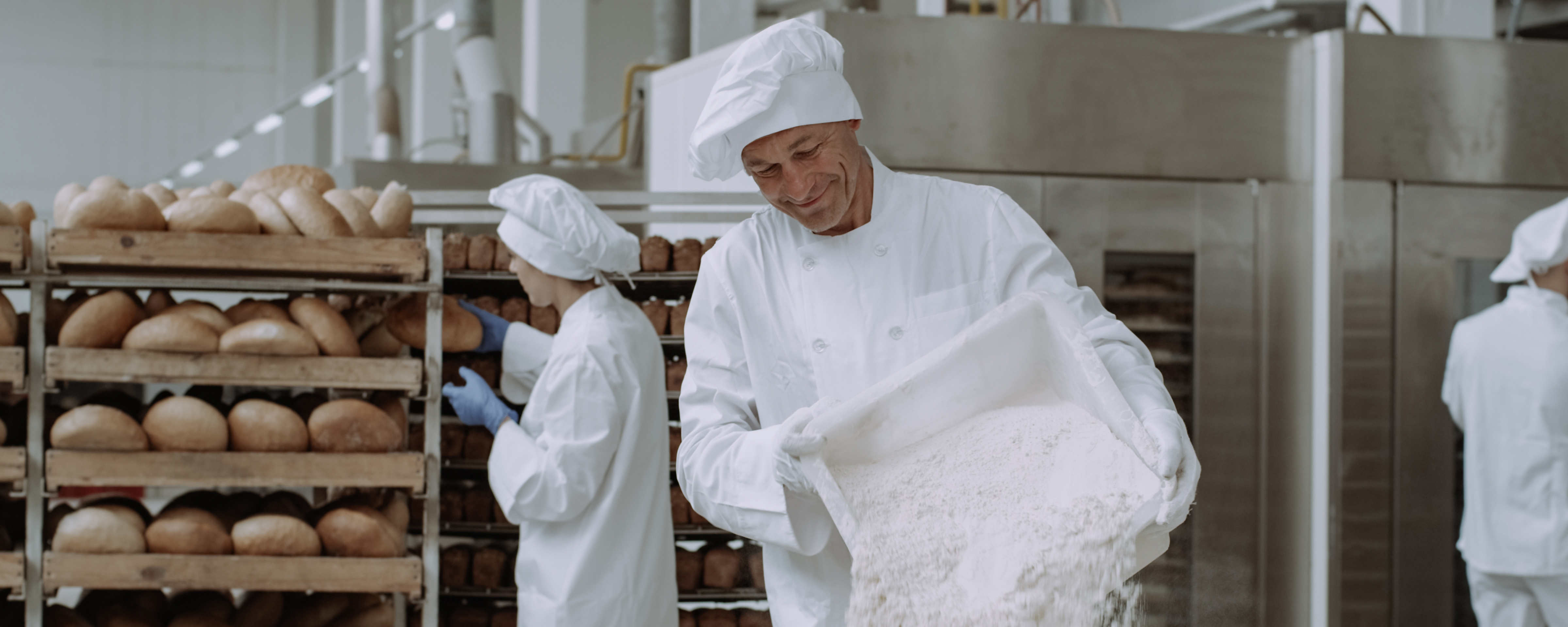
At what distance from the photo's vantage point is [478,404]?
2352mm

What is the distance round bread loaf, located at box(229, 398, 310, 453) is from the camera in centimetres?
221

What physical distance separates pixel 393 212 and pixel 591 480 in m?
0.79

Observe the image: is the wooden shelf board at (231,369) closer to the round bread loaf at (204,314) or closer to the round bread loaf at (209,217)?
the round bread loaf at (204,314)

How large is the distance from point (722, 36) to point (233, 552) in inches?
87.7

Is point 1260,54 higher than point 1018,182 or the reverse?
higher

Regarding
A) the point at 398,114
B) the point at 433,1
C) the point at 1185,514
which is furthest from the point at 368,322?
the point at 433,1

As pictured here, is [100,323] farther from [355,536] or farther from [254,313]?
[355,536]

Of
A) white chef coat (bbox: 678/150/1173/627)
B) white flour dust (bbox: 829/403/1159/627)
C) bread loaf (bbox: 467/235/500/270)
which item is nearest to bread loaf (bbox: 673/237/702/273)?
bread loaf (bbox: 467/235/500/270)

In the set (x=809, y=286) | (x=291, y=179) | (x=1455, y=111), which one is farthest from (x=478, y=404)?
(x=1455, y=111)

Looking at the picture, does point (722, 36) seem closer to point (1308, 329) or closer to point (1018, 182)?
point (1018, 182)

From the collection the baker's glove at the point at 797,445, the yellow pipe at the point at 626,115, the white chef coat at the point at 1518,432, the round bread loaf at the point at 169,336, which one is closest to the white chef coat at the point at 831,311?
the baker's glove at the point at 797,445

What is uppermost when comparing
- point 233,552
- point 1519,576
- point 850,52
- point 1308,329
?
point 850,52

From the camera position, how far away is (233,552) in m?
2.26

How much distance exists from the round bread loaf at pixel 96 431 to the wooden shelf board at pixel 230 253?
0.98 feet
